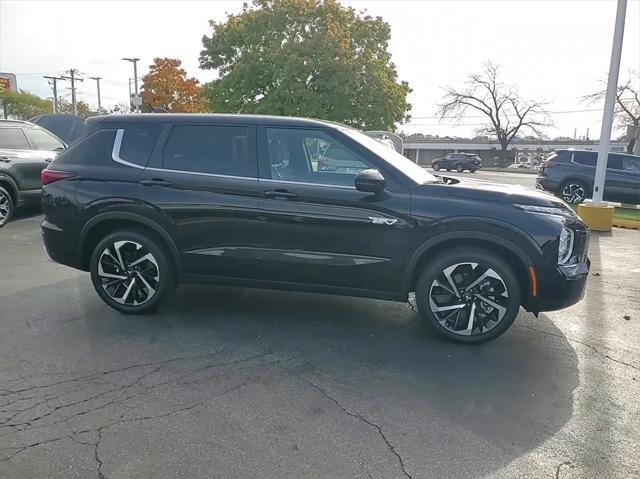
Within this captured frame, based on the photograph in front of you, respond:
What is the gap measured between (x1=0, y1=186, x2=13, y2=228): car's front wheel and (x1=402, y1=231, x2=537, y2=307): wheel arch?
26.7 ft

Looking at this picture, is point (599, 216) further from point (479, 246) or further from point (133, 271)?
point (133, 271)

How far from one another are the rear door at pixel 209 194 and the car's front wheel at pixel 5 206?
19.9 ft

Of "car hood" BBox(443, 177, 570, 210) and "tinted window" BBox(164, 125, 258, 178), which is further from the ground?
"tinted window" BBox(164, 125, 258, 178)

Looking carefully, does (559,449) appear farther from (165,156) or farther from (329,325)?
(165,156)

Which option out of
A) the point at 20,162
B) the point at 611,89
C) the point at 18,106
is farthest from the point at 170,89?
the point at 611,89

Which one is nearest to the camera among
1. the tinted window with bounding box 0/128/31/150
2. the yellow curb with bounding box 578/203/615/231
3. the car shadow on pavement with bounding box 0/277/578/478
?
the car shadow on pavement with bounding box 0/277/578/478

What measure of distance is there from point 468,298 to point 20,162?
8.82 meters

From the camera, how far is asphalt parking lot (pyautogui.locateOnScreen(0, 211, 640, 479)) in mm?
2641

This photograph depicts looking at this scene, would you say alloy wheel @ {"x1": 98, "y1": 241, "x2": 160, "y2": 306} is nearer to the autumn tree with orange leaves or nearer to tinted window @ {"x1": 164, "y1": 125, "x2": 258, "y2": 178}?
tinted window @ {"x1": 164, "y1": 125, "x2": 258, "y2": 178}

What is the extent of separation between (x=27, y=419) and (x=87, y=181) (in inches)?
94.1

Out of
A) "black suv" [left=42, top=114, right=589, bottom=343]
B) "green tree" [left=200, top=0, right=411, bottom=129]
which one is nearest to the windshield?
"black suv" [left=42, top=114, right=589, bottom=343]

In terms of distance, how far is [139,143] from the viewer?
15.3ft

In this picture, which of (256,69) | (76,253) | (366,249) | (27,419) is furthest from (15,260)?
(256,69)

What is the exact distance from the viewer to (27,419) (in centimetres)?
295
